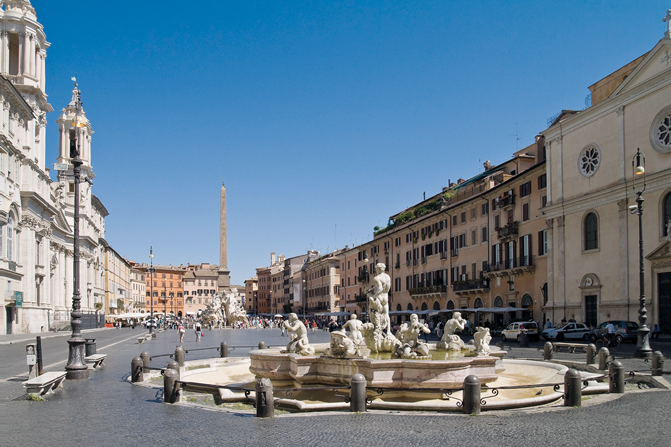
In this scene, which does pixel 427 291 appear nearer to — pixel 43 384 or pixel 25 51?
pixel 25 51

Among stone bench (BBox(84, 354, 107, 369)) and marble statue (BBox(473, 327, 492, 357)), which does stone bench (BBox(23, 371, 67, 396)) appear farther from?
marble statue (BBox(473, 327, 492, 357))

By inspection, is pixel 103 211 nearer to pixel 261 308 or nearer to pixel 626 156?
pixel 261 308

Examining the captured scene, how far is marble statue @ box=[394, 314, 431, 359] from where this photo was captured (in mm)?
11695

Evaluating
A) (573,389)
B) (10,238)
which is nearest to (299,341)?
(573,389)

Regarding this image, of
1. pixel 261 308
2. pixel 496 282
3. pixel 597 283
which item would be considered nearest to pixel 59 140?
A: pixel 496 282

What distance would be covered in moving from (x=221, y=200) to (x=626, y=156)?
46396mm

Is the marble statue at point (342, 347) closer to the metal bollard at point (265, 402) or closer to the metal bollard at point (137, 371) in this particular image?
the metal bollard at point (265, 402)

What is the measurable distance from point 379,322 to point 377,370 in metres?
3.61

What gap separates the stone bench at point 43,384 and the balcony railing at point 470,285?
34.8 metres

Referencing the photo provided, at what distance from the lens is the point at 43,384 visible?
10.9 metres

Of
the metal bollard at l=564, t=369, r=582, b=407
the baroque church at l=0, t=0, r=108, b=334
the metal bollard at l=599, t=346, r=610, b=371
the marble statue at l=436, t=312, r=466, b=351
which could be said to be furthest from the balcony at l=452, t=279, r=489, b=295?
the metal bollard at l=564, t=369, r=582, b=407

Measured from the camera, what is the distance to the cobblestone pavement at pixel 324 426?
7.59 meters

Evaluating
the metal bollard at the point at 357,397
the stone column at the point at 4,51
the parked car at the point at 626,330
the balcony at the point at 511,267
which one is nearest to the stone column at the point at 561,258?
A: the balcony at the point at 511,267

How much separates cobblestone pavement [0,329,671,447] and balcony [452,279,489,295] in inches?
1282
